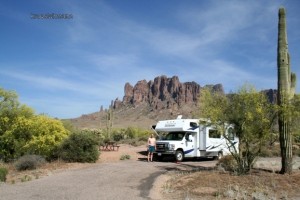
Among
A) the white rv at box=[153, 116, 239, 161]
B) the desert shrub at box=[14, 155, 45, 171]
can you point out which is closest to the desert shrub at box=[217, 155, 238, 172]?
the white rv at box=[153, 116, 239, 161]

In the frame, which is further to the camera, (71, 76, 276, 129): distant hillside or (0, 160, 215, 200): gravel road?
(71, 76, 276, 129): distant hillside

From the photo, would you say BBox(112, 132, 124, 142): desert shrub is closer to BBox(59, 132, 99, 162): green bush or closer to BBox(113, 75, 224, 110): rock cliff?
BBox(59, 132, 99, 162): green bush

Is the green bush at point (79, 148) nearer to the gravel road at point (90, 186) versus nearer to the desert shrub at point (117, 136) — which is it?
the gravel road at point (90, 186)

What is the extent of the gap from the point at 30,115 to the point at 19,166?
568 cm

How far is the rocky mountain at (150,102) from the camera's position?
346ft

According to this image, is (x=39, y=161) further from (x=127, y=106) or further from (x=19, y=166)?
(x=127, y=106)

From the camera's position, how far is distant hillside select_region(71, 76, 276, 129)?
105312 millimetres

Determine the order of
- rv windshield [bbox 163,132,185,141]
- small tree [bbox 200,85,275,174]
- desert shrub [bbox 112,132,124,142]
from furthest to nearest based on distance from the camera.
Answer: desert shrub [bbox 112,132,124,142]
rv windshield [bbox 163,132,185,141]
small tree [bbox 200,85,275,174]

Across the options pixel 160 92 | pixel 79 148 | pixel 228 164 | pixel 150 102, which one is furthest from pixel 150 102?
pixel 228 164

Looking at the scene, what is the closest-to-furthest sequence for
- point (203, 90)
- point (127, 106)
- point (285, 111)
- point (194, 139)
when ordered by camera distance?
point (285, 111) → point (203, 90) → point (194, 139) → point (127, 106)

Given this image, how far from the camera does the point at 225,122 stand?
17.0 m

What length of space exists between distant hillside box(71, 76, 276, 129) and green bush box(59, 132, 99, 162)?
74001mm

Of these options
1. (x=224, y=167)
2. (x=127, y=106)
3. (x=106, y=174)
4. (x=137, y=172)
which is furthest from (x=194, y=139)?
(x=127, y=106)

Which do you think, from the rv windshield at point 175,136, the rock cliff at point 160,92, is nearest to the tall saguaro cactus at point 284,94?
the rv windshield at point 175,136
